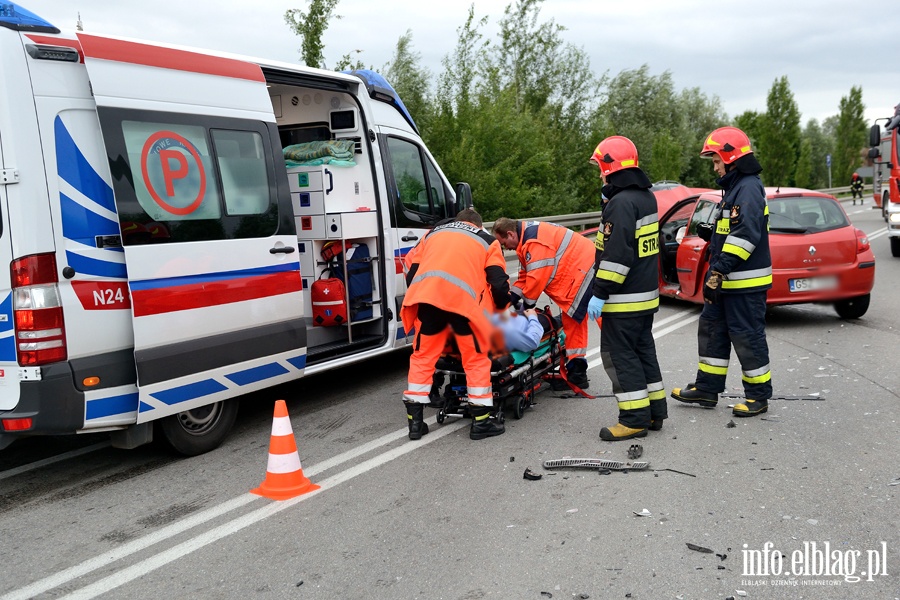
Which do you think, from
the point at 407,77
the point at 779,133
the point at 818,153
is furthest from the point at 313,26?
the point at 818,153

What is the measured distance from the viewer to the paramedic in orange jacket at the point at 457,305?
17.8ft

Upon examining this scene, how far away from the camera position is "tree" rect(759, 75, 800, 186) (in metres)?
44.9

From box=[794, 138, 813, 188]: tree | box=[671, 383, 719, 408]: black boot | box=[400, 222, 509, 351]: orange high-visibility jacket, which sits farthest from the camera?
box=[794, 138, 813, 188]: tree

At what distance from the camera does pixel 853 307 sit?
374 inches

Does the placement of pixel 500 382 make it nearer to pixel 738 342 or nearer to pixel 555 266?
pixel 555 266

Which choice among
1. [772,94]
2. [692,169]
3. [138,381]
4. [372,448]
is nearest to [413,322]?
[372,448]

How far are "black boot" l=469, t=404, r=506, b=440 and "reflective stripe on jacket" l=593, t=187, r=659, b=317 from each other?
3.59ft

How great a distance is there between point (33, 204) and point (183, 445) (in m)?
1.84

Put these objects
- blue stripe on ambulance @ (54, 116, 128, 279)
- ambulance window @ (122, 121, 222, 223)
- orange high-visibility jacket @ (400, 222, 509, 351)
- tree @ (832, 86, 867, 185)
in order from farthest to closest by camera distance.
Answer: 1. tree @ (832, 86, 867, 185)
2. orange high-visibility jacket @ (400, 222, 509, 351)
3. ambulance window @ (122, 121, 222, 223)
4. blue stripe on ambulance @ (54, 116, 128, 279)

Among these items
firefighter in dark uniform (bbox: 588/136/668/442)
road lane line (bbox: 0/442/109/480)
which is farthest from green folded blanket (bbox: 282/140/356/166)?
road lane line (bbox: 0/442/109/480)

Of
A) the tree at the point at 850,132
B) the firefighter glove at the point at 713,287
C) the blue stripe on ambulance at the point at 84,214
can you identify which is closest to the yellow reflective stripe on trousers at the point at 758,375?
the firefighter glove at the point at 713,287

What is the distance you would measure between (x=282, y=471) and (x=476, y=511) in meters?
1.18

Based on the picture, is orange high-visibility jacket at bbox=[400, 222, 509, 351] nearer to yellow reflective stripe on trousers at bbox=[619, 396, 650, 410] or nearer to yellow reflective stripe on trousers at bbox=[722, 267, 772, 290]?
yellow reflective stripe on trousers at bbox=[619, 396, 650, 410]

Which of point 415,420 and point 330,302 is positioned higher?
point 330,302
